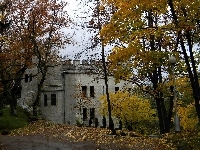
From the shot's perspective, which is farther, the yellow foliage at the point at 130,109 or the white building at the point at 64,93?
the white building at the point at 64,93

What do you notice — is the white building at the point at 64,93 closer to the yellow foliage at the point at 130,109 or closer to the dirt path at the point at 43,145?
the yellow foliage at the point at 130,109

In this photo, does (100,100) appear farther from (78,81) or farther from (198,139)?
(198,139)

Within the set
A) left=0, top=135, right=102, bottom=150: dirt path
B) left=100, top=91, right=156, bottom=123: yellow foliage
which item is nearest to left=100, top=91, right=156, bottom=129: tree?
left=100, top=91, right=156, bottom=123: yellow foliage

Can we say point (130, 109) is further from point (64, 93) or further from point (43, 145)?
point (43, 145)

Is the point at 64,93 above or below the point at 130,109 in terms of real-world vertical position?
above

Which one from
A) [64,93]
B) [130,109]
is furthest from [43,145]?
[64,93]

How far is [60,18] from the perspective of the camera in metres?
37.8

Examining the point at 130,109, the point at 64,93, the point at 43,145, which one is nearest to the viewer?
the point at 43,145

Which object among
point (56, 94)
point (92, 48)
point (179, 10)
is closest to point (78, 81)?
point (56, 94)

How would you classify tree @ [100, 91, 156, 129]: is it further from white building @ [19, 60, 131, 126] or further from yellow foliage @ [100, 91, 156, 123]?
white building @ [19, 60, 131, 126]

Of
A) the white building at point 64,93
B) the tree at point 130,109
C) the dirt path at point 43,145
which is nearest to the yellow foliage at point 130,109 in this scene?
the tree at point 130,109

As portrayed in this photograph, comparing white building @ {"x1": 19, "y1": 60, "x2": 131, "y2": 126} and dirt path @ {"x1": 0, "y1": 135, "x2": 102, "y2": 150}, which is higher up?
white building @ {"x1": 19, "y1": 60, "x2": 131, "y2": 126}

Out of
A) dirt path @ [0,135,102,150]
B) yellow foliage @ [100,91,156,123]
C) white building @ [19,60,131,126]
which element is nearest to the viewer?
dirt path @ [0,135,102,150]

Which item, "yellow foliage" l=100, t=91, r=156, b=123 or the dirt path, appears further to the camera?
"yellow foliage" l=100, t=91, r=156, b=123
